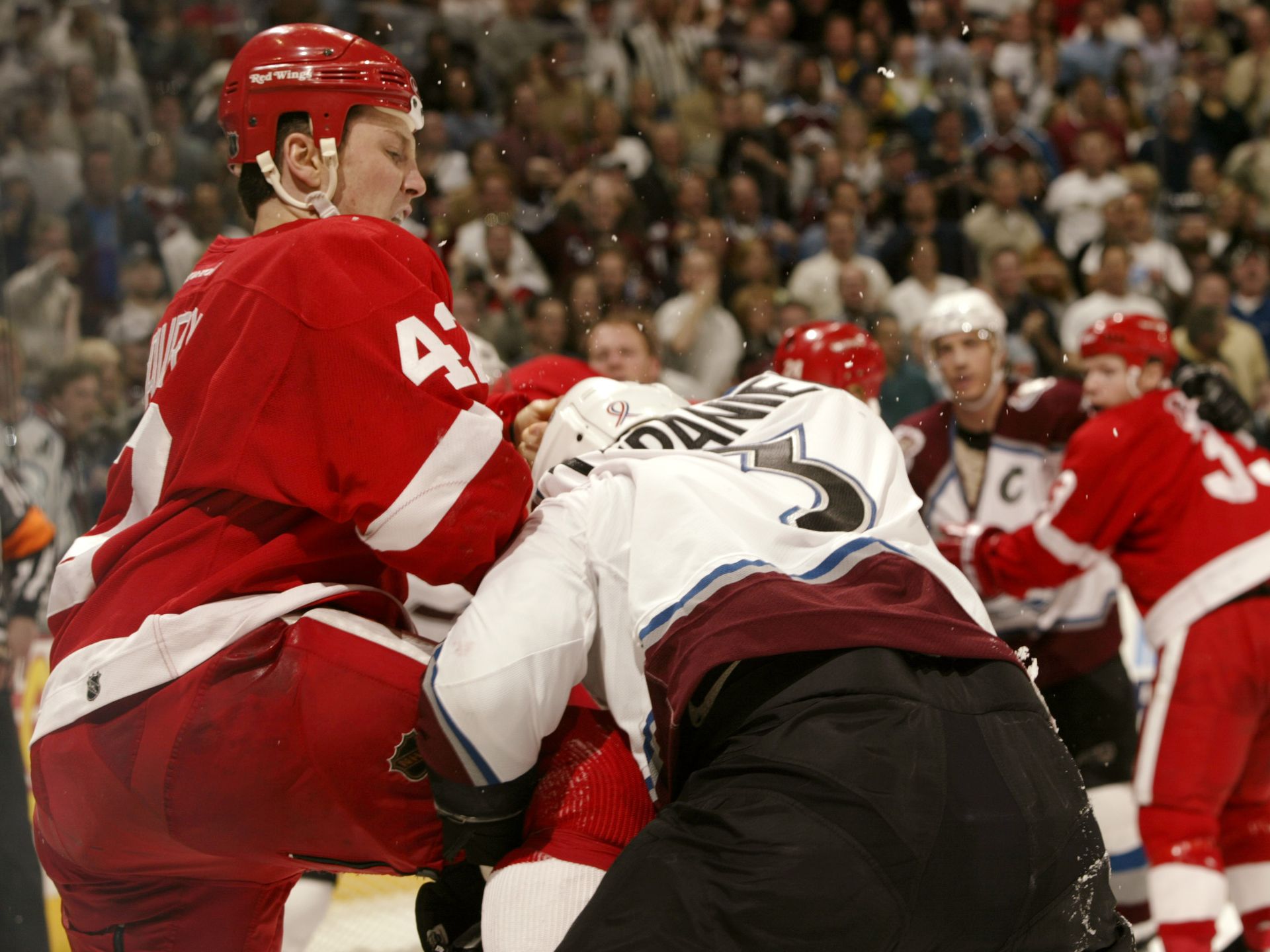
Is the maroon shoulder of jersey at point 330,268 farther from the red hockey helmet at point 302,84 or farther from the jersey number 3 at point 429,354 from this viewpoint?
the red hockey helmet at point 302,84

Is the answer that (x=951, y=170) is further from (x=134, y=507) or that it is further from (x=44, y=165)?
(x=134, y=507)

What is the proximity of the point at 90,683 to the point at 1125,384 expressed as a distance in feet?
10.5

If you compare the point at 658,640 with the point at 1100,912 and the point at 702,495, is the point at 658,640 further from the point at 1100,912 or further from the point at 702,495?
the point at 1100,912

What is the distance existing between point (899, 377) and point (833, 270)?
1.35 metres

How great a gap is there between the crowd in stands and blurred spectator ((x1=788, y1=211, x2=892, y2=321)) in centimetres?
2

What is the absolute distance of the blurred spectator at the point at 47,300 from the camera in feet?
16.5

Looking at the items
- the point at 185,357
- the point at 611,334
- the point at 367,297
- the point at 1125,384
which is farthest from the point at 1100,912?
the point at 1125,384

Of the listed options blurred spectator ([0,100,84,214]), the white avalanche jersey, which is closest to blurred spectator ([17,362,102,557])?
blurred spectator ([0,100,84,214])

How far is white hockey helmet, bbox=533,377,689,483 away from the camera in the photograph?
2.33 meters

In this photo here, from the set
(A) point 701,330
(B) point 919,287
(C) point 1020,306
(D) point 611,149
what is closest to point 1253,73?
(C) point 1020,306

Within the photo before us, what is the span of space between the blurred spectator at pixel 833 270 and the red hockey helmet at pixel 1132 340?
65.1 inches

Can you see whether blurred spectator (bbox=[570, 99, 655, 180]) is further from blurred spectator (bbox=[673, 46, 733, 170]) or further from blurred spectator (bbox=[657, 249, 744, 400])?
blurred spectator (bbox=[657, 249, 744, 400])

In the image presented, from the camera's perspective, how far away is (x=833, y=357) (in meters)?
3.42

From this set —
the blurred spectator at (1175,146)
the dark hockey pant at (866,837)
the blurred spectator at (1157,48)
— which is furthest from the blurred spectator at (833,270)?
the dark hockey pant at (866,837)
